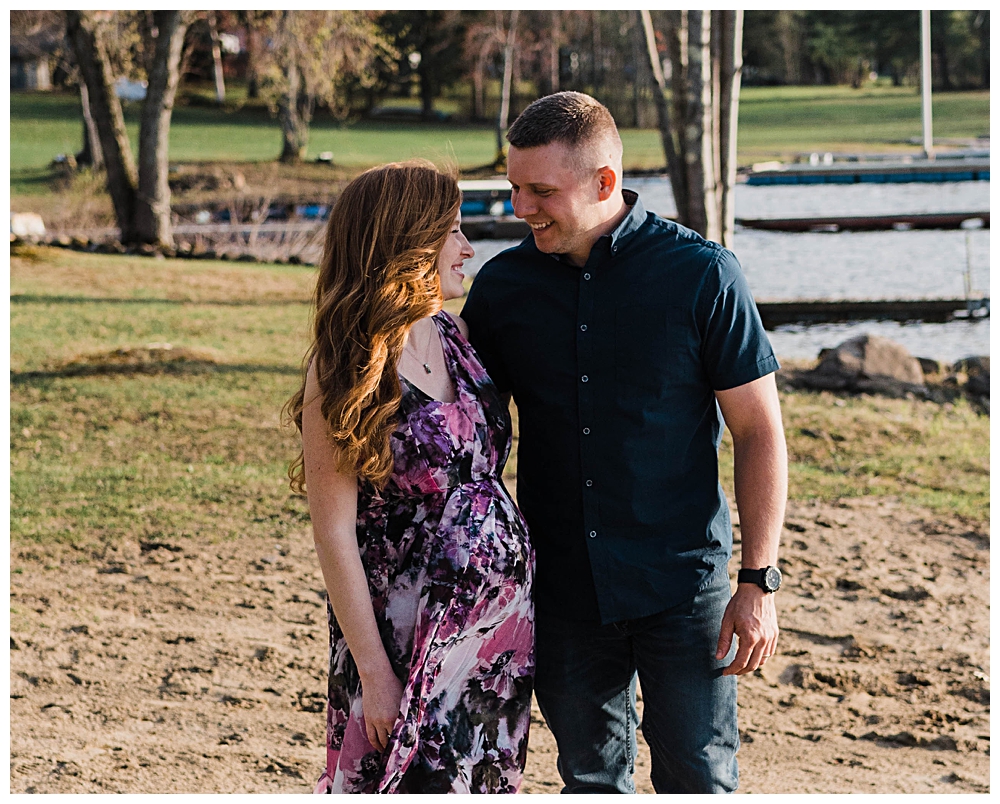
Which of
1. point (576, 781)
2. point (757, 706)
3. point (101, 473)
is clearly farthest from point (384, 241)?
point (101, 473)

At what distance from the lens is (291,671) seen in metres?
4.59

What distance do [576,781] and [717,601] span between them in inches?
22.1

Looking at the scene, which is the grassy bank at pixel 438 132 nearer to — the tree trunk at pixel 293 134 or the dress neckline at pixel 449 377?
the tree trunk at pixel 293 134

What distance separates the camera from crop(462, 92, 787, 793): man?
260cm

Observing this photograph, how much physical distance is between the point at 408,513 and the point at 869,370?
758 centimetres

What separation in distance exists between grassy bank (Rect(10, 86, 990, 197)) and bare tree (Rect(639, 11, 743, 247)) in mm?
22931

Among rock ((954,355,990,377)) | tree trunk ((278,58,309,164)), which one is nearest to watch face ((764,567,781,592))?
rock ((954,355,990,377))

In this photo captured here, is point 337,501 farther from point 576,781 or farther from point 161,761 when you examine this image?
point 161,761

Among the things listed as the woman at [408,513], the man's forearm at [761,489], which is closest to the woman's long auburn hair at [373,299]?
the woman at [408,513]

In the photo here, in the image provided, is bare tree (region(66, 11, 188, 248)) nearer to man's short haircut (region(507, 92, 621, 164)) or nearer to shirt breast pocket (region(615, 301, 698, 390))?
man's short haircut (region(507, 92, 621, 164))

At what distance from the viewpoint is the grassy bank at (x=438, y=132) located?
3647 cm

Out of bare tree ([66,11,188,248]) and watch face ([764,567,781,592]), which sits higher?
bare tree ([66,11,188,248])

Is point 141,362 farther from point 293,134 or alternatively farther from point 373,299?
point 293,134

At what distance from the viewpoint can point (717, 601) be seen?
2.70 meters
